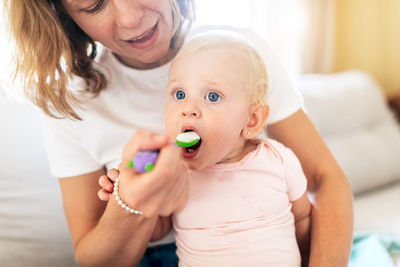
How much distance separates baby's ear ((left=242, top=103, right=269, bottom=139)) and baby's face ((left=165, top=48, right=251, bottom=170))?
3 cm

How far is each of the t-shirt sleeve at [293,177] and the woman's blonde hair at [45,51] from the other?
44 cm

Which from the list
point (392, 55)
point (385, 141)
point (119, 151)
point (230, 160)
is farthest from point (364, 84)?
point (119, 151)

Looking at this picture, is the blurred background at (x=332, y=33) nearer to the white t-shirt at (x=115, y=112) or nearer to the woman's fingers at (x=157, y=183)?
the white t-shirt at (x=115, y=112)

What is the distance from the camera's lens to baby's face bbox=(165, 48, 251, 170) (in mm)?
799

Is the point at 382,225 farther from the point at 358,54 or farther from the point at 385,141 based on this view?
the point at 358,54

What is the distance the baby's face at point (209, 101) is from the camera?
799 mm

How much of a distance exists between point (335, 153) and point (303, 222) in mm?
783

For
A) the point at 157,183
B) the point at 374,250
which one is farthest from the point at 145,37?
the point at 374,250

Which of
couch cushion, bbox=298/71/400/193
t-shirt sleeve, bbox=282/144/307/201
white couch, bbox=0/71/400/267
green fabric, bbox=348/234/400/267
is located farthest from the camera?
couch cushion, bbox=298/71/400/193

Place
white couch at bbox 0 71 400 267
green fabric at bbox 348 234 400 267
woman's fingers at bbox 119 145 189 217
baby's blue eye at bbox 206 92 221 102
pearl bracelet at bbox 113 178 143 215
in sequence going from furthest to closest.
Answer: white couch at bbox 0 71 400 267
green fabric at bbox 348 234 400 267
baby's blue eye at bbox 206 92 221 102
pearl bracelet at bbox 113 178 143 215
woman's fingers at bbox 119 145 189 217

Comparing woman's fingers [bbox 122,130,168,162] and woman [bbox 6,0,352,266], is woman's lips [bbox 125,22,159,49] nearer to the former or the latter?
woman [bbox 6,0,352,266]

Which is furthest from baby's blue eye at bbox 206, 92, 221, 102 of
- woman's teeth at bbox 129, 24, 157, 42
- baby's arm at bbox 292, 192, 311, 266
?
baby's arm at bbox 292, 192, 311, 266

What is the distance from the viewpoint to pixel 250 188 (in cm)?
88

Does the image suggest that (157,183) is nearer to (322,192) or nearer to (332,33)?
(322,192)
